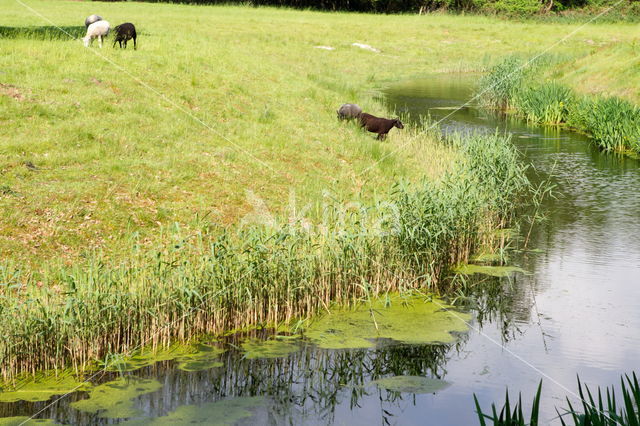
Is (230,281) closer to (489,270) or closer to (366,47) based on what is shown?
(489,270)

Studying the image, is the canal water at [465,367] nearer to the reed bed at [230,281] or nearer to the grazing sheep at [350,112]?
the reed bed at [230,281]

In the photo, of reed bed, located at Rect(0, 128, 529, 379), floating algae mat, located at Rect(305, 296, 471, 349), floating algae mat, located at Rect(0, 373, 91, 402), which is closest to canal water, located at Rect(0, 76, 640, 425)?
floating algae mat, located at Rect(0, 373, 91, 402)

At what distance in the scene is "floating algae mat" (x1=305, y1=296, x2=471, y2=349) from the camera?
10.1m

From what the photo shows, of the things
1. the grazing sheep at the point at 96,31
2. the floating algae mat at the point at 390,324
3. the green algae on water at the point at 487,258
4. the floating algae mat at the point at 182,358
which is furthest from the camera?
the grazing sheep at the point at 96,31

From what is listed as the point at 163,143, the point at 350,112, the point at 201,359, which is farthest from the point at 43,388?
the point at 350,112

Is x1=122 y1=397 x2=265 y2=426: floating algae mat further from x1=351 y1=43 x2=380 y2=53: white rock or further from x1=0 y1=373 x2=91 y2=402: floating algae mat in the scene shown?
x1=351 y1=43 x2=380 y2=53: white rock

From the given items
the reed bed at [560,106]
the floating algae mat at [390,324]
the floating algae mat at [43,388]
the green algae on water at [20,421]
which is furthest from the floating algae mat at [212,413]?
the reed bed at [560,106]

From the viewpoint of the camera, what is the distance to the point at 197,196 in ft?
49.4

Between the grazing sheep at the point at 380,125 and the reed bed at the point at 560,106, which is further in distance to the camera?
the reed bed at the point at 560,106

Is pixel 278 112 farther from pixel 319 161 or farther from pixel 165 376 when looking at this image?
pixel 165 376

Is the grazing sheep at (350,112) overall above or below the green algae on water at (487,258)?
above

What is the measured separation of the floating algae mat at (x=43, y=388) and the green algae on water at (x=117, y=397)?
236 mm

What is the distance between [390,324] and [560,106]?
63.8 ft

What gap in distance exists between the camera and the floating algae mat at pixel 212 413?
7945mm
